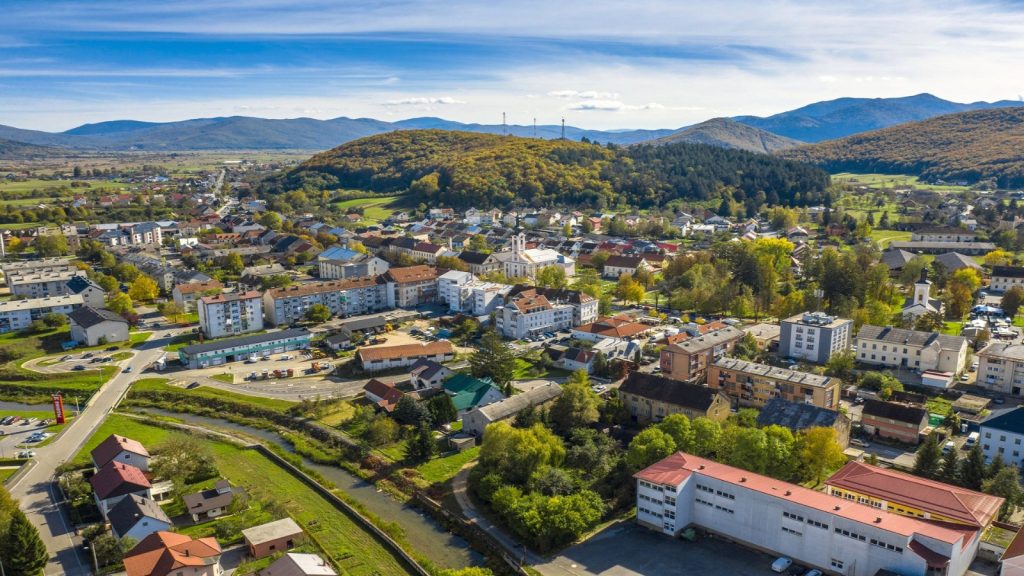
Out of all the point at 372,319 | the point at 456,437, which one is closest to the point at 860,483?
the point at 456,437

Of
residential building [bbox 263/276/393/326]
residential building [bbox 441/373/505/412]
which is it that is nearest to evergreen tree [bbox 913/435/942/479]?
residential building [bbox 441/373/505/412]

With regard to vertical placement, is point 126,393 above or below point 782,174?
below

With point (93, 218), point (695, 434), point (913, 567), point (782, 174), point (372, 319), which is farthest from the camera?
point (782, 174)

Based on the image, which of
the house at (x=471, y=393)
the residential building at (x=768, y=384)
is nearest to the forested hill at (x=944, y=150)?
the residential building at (x=768, y=384)

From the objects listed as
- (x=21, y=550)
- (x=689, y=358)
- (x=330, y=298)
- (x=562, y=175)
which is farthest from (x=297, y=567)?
(x=562, y=175)

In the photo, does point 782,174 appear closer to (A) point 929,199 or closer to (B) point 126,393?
(A) point 929,199

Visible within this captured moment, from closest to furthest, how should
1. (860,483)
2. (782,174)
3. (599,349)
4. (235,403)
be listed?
(860,483) → (235,403) → (599,349) → (782,174)

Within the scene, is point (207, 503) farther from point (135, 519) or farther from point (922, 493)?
point (922, 493)
